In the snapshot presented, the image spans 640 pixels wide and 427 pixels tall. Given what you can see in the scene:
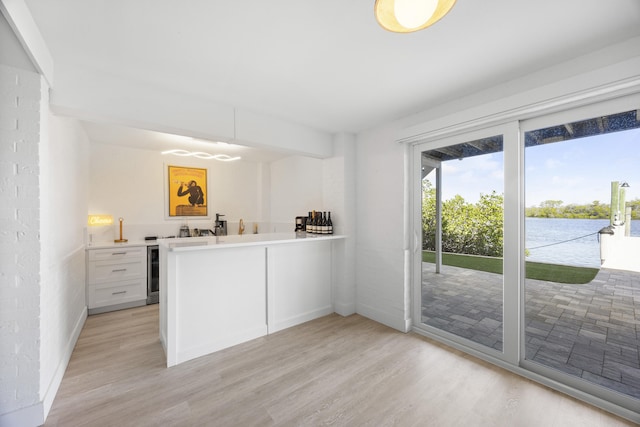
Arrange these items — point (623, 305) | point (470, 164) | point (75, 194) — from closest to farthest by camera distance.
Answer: point (623, 305) < point (470, 164) < point (75, 194)

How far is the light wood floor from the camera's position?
1.70 meters

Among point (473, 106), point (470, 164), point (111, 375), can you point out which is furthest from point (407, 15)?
point (111, 375)

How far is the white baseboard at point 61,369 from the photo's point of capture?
5.65 ft

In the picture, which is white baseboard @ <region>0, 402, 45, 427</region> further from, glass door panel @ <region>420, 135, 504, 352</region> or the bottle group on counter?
glass door panel @ <region>420, 135, 504, 352</region>

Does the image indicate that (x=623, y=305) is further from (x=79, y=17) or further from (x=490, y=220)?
(x=79, y=17)

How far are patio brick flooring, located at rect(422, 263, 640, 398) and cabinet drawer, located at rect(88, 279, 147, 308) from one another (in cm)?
422

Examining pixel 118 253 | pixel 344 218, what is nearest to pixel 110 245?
pixel 118 253

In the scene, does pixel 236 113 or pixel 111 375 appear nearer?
pixel 111 375

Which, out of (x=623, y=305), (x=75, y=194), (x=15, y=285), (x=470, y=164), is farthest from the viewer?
(x=75, y=194)

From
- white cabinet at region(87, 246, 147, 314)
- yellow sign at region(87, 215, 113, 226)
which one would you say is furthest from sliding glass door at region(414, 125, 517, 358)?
yellow sign at region(87, 215, 113, 226)

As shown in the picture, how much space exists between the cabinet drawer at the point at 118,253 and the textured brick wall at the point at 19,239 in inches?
88.9

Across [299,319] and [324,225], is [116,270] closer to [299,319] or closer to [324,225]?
[299,319]

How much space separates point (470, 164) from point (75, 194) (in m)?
4.33

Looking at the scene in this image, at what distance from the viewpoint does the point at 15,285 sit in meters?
1.57
